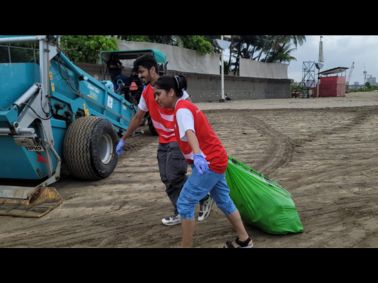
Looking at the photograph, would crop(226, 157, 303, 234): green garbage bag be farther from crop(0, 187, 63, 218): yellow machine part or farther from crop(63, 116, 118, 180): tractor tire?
crop(63, 116, 118, 180): tractor tire

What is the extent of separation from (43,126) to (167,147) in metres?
1.88

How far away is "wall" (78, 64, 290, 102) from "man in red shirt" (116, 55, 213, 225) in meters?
10.5

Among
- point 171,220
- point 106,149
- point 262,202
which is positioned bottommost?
point 171,220

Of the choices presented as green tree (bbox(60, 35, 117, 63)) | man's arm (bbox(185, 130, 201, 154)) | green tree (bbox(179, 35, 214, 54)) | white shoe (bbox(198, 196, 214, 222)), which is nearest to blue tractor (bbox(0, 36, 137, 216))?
white shoe (bbox(198, 196, 214, 222))

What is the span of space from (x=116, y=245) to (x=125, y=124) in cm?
451

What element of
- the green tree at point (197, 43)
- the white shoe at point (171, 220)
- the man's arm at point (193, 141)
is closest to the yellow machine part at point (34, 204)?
the white shoe at point (171, 220)

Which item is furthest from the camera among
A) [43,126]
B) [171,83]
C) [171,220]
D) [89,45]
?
[89,45]

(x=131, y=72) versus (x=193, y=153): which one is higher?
(x=131, y=72)

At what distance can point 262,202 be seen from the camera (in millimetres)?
3479

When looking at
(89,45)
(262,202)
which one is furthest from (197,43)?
(262,202)

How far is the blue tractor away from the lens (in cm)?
449

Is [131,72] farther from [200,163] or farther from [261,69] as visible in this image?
[261,69]

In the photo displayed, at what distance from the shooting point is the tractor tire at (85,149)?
5.23 metres
